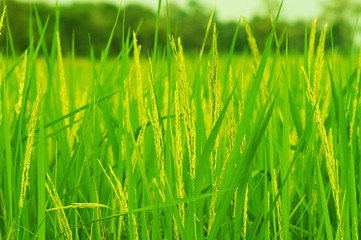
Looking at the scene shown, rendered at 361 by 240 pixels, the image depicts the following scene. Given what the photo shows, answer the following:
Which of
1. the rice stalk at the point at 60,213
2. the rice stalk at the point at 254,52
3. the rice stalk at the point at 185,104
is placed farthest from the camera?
the rice stalk at the point at 254,52

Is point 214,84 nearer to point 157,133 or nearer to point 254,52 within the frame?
point 157,133

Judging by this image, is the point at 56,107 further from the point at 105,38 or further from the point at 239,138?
the point at 105,38

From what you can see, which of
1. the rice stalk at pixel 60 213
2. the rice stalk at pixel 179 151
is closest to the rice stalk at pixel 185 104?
the rice stalk at pixel 179 151

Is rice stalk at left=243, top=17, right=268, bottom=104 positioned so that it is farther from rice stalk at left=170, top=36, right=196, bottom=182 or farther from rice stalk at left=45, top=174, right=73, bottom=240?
rice stalk at left=45, top=174, right=73, bottom=240

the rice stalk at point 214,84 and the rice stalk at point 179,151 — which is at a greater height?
the rice stalk at point 214,84

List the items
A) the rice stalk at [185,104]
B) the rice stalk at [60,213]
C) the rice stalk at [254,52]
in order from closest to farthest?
the rice stalk at [185,104] < the rice stalk at [60,213] < the rice stalk at [254,52]

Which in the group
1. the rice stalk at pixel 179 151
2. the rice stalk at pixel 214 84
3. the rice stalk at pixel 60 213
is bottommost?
the rice stalk at pixel 60 213

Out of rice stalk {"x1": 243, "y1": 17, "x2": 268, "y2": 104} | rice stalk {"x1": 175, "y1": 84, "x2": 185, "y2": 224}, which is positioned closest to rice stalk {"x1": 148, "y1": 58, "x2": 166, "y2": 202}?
rice stalk {"x1": 175, "y1": 84, "x2": 185, "y2": 224}

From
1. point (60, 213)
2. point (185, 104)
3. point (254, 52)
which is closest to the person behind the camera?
point (185, 104)

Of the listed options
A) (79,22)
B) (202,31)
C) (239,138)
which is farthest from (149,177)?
(202,31)

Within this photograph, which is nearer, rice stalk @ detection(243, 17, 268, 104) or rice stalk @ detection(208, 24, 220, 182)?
rice stalk @ detection(208, 24, 220, 182)

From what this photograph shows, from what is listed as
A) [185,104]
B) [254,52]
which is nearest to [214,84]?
[185,104]

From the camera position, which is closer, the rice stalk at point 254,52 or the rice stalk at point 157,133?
the rice stalk at point 157,133

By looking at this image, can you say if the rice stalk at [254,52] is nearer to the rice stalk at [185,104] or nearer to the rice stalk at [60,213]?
the rice stalk at [185,104]
